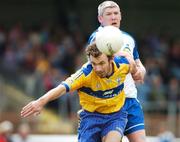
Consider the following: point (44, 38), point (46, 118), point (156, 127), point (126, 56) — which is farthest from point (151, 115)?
point (126, 56)

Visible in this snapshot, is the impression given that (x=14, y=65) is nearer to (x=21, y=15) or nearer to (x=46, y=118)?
(x=46, y=118)

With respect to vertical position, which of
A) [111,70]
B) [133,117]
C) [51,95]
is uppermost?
[111,70]

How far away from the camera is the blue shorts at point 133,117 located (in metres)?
10.1

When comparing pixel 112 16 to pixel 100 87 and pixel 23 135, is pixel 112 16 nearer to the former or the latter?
pixel 100 87

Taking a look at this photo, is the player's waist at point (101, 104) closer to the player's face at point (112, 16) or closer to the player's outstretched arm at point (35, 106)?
the player's outstretched arm at point (35, 106)

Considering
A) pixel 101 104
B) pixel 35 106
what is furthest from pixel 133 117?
pixel 35 106

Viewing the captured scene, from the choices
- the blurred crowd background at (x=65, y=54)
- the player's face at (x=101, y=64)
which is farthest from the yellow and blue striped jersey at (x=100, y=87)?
the blurred crowd background at (x=65, y=54)

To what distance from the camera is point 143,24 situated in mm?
24594

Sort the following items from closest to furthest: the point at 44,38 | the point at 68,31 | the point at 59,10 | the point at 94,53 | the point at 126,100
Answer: the point at 94,53 → the point at 126,100 → the point at 44,38 → the point at 68,31 → the point at 59,10

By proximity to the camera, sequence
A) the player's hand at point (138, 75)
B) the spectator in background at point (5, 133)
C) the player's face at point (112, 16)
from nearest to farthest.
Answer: the player's hand at point (138, 75) < the player's face at point (112, 16) < the spectator in background at point (5, 133)

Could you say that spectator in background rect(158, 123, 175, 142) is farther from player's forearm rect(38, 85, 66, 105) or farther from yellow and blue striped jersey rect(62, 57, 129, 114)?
player's forearm rect(38, 85, 66, 105)

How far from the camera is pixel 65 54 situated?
800 inches

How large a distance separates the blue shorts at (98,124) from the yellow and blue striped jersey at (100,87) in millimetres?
68

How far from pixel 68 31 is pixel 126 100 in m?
12.5
